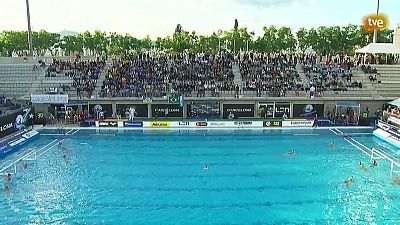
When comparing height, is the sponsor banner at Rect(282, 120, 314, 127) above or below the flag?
Result: below

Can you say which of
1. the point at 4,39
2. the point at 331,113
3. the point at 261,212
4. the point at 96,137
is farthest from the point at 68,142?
the point at 4,39

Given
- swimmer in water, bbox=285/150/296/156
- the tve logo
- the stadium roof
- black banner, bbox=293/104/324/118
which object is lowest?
swimmer in water, bbox=285/150/296/156

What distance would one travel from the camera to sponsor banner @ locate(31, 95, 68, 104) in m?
37.9

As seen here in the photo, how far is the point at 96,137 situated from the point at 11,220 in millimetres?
16628

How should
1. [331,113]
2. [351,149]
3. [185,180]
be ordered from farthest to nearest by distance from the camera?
[331,113], [351,149], [185,180]

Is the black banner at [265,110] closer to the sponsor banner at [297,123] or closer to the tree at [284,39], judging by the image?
the sponsor banner at [297,123]

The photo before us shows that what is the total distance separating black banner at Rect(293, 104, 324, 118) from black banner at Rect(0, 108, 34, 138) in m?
24.9

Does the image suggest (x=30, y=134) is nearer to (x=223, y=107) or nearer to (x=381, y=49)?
(x=223, y=107)

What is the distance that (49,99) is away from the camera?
38062mm

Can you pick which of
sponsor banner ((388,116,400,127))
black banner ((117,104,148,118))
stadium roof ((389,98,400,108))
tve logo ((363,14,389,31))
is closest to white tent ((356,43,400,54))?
tve logo ((363,14,389,31))

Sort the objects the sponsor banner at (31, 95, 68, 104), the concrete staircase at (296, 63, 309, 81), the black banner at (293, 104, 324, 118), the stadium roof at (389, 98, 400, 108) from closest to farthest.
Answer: the stadium roof at (389, 98, 400, 108)
the sponsor banner at (31, 95, 68, 104)
the black banner at (293, 104, 324, 118)
the concrete staircase at (296, 63, 309, 81)

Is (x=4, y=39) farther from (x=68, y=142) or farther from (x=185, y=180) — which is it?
(x=185, y=180)

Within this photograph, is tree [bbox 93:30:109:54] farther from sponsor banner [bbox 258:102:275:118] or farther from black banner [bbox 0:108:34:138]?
sponsor banner [bbox 258:102:275:118]

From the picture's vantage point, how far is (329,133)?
116ft
